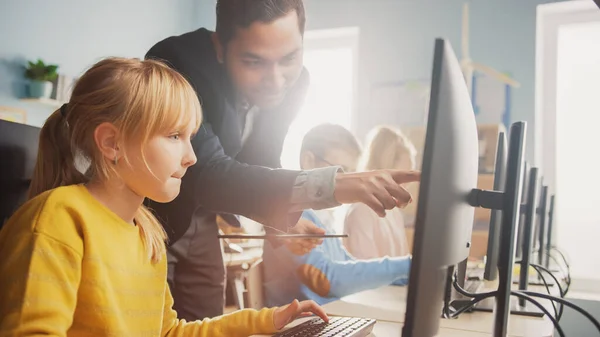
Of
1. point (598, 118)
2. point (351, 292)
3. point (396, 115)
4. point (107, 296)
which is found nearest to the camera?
point (107, 296)

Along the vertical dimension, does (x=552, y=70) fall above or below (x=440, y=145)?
above

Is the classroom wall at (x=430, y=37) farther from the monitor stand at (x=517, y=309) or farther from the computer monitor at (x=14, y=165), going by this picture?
the computer monitor at (x=14, y=165)

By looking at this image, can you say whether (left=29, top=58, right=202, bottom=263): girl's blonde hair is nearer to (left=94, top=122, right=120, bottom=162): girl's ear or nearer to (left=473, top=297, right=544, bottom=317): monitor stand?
(left=94, top=122, right=120, bottom=162): girl's ear

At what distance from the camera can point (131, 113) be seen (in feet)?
3.09

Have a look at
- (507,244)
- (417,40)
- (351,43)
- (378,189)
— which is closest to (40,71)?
(351,43)

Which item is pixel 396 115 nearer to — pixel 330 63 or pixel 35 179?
pixel 330 63

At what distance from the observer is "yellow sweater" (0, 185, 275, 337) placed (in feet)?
2.43

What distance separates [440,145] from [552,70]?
335cm

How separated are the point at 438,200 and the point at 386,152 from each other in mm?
1753

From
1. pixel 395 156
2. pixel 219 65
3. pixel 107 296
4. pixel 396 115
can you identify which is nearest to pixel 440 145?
pixel 107 296

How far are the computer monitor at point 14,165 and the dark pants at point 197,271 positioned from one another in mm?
344

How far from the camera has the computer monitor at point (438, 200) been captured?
497 mm

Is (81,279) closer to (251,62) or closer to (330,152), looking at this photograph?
(251,62)

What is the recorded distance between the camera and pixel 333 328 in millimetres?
959
